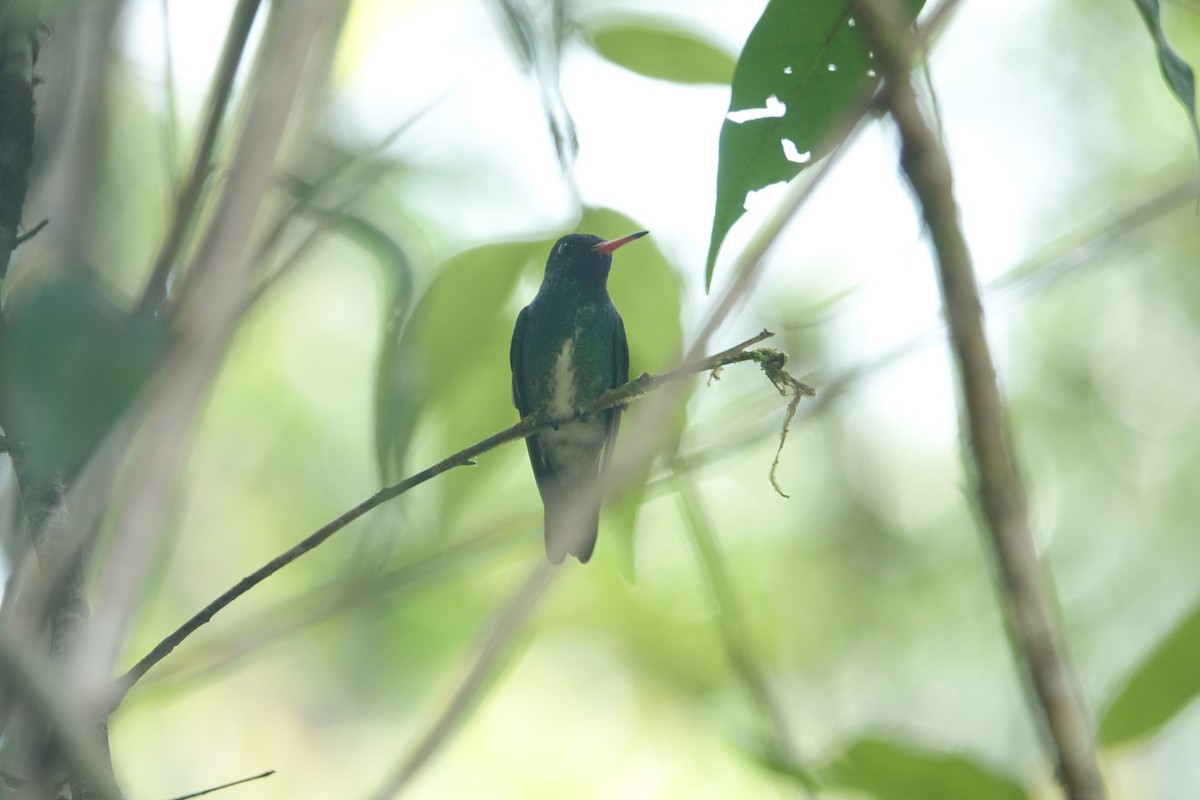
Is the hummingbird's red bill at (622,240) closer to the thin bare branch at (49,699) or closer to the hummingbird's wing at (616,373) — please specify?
the thin bare branch at (49,699)

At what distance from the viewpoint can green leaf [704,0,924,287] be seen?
1.11 m

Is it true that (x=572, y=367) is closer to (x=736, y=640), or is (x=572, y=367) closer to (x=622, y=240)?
(x=622, y=240)

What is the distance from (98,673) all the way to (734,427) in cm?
117

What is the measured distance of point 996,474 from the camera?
2.11 feet

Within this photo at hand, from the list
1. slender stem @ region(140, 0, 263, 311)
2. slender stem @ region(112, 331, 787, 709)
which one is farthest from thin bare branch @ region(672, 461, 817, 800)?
slender stem @ region(140, 0, 263, 311)

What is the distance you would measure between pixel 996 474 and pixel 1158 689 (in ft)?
1.78

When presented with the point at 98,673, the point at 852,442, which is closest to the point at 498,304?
the point at 98,673

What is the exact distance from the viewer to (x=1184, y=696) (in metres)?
1.03

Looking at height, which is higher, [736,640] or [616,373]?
[616,373]

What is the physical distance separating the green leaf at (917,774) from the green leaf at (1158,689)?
0.12 metres

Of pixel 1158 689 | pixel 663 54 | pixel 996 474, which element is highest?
pixel 663 54

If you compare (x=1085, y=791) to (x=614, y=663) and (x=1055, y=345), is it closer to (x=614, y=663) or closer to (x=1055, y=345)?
(x=614, y=663)

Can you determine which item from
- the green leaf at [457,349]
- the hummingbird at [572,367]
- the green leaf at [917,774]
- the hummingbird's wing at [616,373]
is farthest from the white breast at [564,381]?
the green leaf at [917,774]

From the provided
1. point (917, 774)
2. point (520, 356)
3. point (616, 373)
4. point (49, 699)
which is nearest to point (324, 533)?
point (49, 699)
